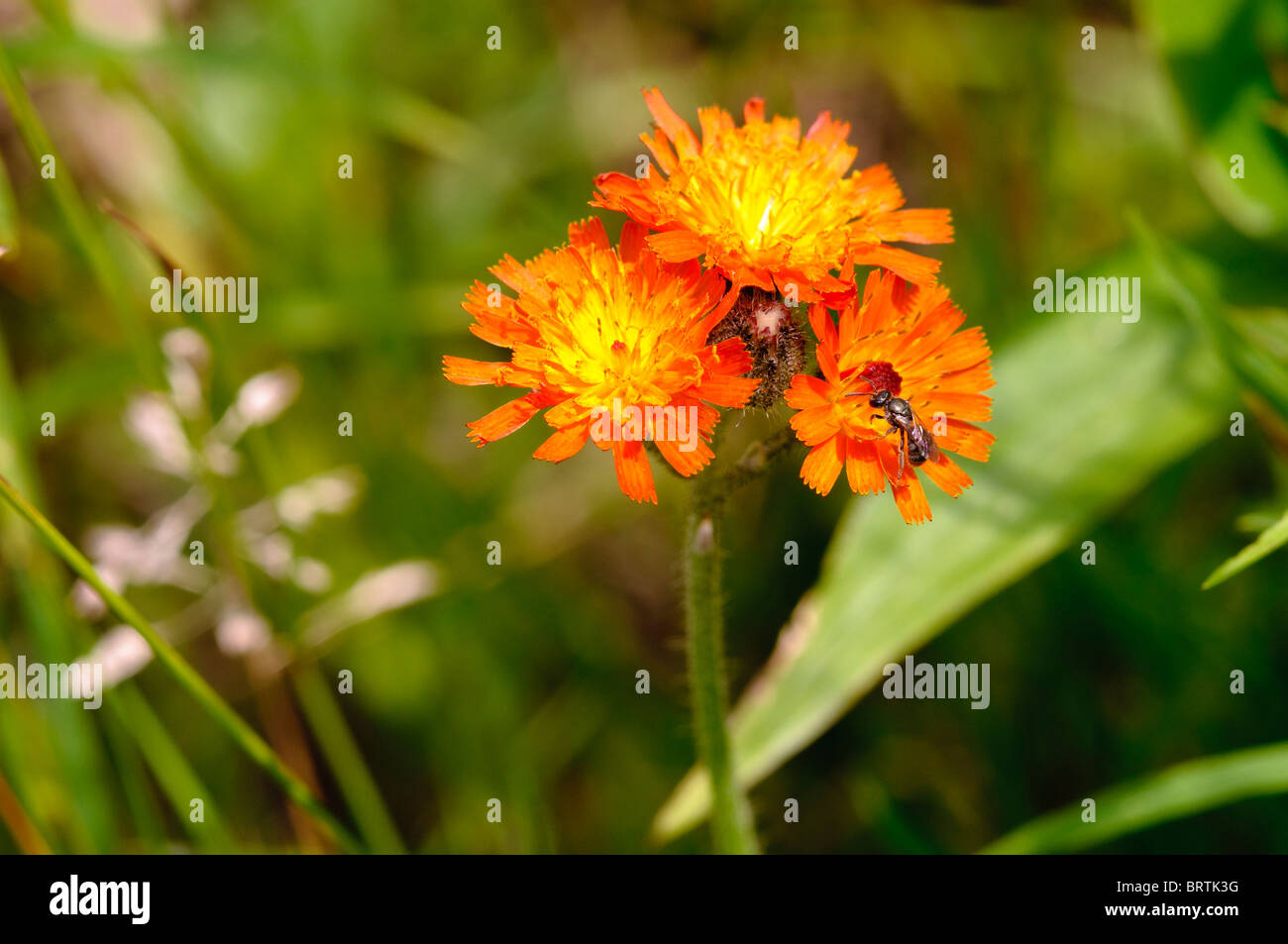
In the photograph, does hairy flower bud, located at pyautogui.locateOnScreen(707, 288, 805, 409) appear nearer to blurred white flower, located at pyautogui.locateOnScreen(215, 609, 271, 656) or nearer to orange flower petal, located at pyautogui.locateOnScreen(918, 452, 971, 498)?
orange flower petal, located at pyautogui.locateOnScreen(918, 452, 971, 498)

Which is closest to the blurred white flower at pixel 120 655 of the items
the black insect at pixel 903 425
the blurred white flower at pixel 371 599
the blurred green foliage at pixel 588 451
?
the blurred green foliage at pixel 588 451

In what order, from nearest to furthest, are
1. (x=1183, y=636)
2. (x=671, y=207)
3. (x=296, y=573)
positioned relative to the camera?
(x=671, y=207) < (x=1183, y=636) < (x=296, y=573)

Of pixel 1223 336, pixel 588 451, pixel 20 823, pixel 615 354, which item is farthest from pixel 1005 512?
pixel 20 823

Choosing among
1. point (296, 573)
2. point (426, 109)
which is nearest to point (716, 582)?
point (296, 573)

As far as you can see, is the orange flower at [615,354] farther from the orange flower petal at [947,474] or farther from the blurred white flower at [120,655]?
the blurred white flower at [120,655]

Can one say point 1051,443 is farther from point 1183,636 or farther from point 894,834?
point 894,834

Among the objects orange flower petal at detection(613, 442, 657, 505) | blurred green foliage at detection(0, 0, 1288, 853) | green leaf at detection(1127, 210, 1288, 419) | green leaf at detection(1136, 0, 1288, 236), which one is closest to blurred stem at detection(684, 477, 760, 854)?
orange flower petal at detection(613, 442, 657, 505)
